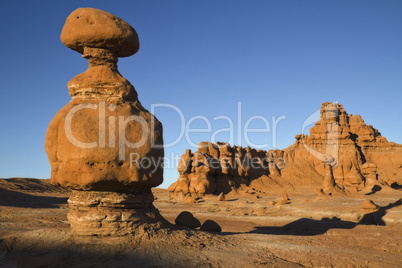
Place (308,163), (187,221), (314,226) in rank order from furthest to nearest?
(308,163) < (314,226) < (187,221)

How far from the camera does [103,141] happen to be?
24.0 ft

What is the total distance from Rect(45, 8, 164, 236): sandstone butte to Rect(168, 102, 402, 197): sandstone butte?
24527 millimetres

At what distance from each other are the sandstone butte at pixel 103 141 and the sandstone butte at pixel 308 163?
2453 cm

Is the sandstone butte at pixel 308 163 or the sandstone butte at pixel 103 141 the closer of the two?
the sandstone butte at pixel 103 141

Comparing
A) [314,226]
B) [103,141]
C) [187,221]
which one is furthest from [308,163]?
[103,141]

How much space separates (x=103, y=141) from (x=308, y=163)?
A: 41.3 meters

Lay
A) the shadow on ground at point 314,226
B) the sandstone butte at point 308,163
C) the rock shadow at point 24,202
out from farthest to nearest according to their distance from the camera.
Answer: the sandstone butte at point 308,163 < the rock shadow at point 24,202 < the shadow on ground at point 314,226

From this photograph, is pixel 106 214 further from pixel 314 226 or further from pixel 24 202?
pixel 24 202

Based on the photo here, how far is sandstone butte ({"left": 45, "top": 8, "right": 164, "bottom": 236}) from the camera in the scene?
7.29 meters

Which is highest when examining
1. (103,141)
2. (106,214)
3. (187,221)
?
(103,141)

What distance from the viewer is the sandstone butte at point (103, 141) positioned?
287 inches

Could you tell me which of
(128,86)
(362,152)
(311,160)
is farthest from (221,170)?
(128,86)

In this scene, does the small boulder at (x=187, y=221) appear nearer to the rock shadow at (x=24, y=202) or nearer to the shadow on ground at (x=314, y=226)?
the shadow on ground at (x=314, y=226)

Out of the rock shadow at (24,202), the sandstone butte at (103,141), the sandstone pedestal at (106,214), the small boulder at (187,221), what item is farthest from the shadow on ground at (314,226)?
the rock shadow at (24,202)
